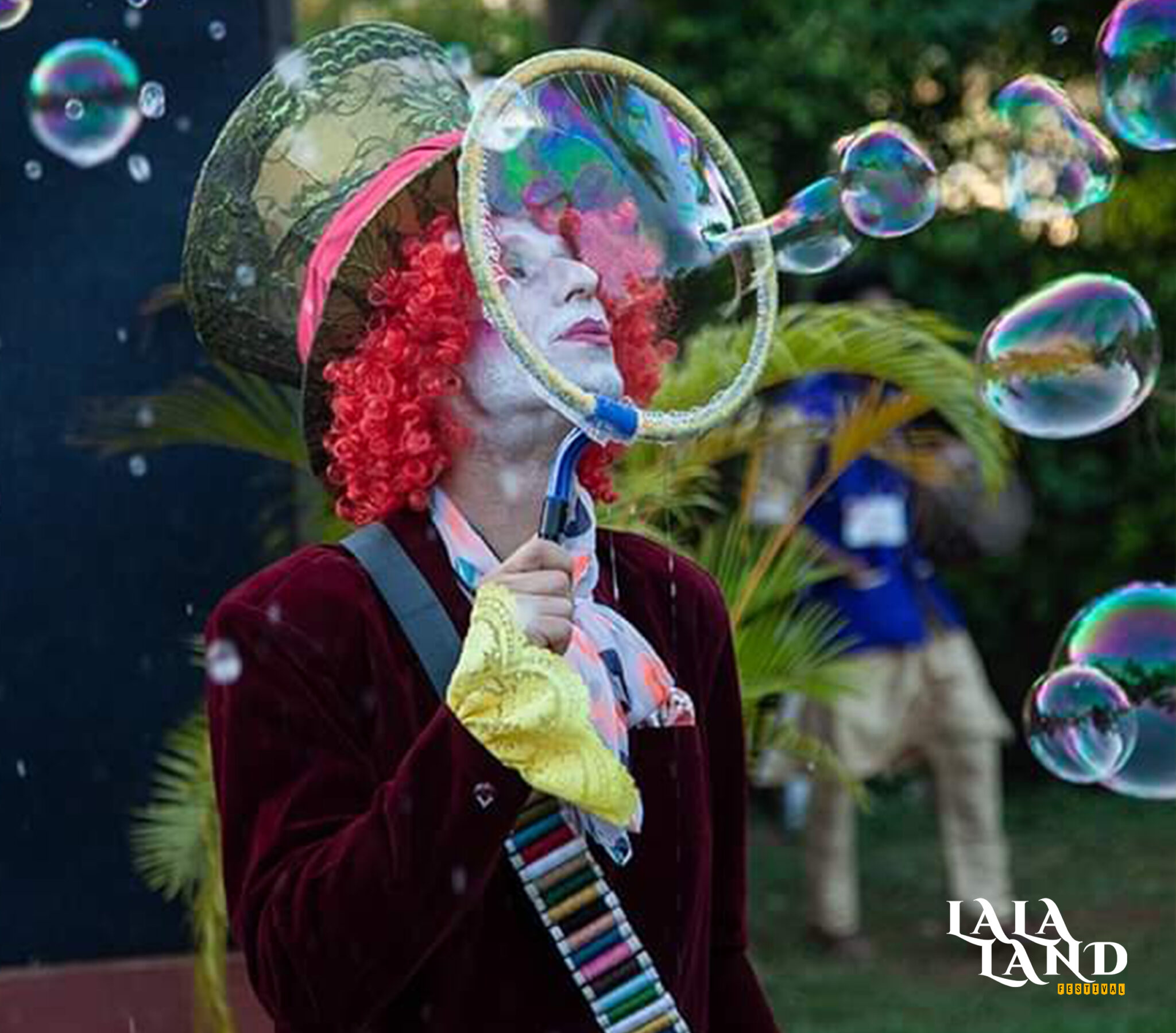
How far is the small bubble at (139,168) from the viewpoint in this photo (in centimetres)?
499

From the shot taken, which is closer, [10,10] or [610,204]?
[610,204]

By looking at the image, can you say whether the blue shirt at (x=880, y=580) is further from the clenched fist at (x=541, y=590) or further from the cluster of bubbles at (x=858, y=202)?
the clenched fist at (x=541, y=590)

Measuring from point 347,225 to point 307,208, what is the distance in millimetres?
141

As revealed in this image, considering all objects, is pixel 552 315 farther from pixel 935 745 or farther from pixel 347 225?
pixel 935 745

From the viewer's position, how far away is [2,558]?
4938 mm

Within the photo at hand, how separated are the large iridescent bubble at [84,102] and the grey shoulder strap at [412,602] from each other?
1.49 meters

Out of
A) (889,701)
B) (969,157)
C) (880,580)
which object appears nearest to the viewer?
(880,580)

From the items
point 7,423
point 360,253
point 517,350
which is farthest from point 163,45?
point 517,350

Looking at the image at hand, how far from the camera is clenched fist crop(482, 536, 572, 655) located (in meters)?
2.36

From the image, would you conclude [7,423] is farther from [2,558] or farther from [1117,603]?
[1117,603]

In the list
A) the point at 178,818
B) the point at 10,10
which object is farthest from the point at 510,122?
the point at 178,818

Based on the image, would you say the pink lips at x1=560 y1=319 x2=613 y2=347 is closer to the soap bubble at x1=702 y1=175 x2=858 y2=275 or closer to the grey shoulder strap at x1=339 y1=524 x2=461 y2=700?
the grey shoulder strap at x1=339 y1=524 x2=461 y2=700

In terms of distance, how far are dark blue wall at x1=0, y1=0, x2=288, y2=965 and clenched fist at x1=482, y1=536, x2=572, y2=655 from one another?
2.70 m

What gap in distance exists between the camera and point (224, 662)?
8.27 ft
